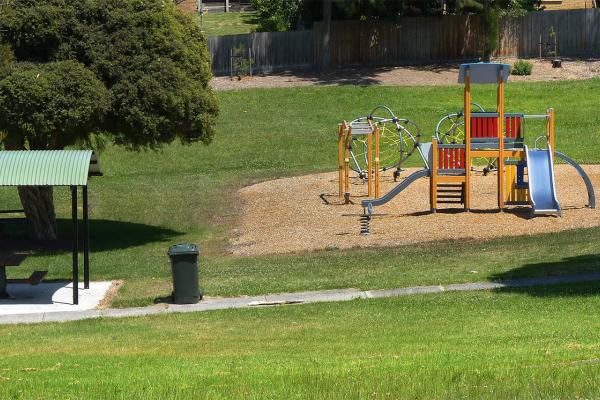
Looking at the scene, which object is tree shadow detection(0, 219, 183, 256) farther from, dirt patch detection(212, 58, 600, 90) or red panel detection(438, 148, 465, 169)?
dirt patch detection(212, 58, 600, 90)

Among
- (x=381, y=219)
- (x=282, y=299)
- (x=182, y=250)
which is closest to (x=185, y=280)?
(x=182, y=250)

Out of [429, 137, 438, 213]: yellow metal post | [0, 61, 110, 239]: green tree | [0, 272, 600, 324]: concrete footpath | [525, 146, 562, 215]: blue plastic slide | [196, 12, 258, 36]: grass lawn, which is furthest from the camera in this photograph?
[196, 12, 258, 36]: grass lawn

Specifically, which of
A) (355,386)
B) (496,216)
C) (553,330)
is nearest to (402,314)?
(553,330)

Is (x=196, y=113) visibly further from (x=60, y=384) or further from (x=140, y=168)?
(x=60, y=384)

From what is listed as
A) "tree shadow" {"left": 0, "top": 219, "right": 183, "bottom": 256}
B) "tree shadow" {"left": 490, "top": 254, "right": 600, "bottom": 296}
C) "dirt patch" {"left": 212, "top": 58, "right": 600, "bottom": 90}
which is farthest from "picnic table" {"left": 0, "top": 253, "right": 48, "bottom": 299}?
"dirt patch" {"left": 212, "top": 58, "right": 600, "bottom": 90}

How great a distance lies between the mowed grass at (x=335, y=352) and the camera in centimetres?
938

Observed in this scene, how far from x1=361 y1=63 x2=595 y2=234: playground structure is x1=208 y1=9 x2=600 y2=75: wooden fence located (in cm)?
2431

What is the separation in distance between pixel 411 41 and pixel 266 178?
1917cm

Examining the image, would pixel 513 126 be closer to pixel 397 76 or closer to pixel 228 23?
pixel 397 76

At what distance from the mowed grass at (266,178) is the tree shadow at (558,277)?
84 millimetres

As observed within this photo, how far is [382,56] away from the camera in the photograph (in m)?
49.9

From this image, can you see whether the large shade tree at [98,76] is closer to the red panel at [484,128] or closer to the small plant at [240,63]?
the red panel at [484,128]

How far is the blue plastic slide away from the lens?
2380 cm

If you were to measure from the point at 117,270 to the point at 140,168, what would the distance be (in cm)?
1493
